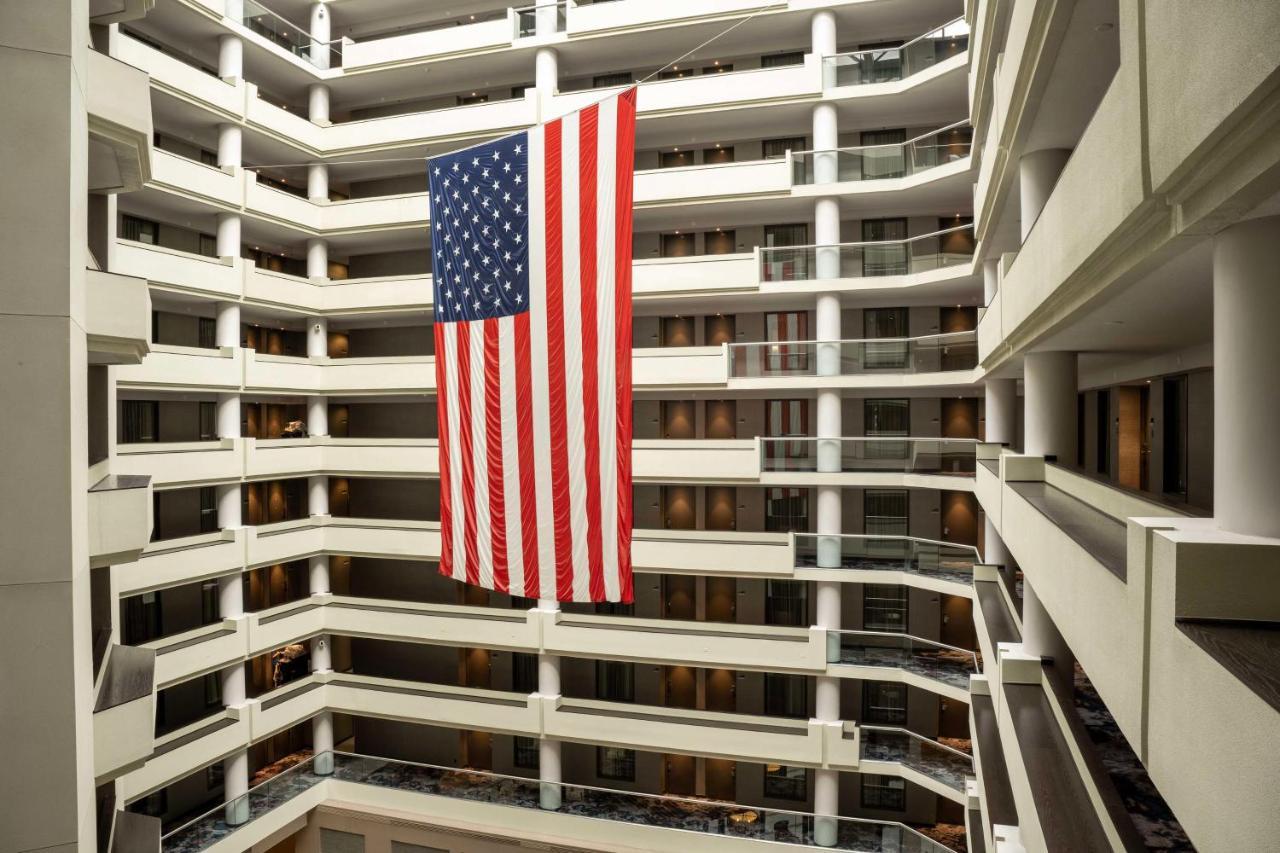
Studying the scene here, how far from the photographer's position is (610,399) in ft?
36.8

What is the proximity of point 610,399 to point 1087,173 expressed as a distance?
6800 millimetres

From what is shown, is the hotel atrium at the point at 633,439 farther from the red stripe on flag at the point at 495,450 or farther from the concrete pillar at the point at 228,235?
the red stripe on flag at the point at 495,450

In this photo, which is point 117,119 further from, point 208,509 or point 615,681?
point 615,681

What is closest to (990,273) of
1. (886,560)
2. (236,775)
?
(886,560)

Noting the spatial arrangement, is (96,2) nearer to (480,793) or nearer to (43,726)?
(43,726)

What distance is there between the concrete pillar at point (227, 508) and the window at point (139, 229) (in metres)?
6.67

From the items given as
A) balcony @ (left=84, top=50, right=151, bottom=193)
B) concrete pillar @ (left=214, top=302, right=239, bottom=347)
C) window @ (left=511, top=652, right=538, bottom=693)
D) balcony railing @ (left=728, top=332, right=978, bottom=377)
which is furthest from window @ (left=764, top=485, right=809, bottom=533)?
balcony @ (left=84, top=50, right=151, bottom=193)

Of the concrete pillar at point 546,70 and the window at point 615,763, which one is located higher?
the concrete pillar at point 546,70

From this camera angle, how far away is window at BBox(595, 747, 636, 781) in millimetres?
23641

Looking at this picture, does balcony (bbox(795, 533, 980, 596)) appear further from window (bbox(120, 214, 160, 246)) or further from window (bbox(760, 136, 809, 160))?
window (bbox(120, 214, 160, 246))

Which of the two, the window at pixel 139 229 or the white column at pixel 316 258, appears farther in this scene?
the white column at pixel 316 258

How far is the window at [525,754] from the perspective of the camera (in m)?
24.4

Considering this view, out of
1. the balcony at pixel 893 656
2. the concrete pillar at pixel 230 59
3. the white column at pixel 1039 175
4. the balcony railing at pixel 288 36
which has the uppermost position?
the balcony railing at pixel 288 36

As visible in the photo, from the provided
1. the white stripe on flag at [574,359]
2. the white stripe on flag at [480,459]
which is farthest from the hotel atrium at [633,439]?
the white stripe on flag at [574,359]
